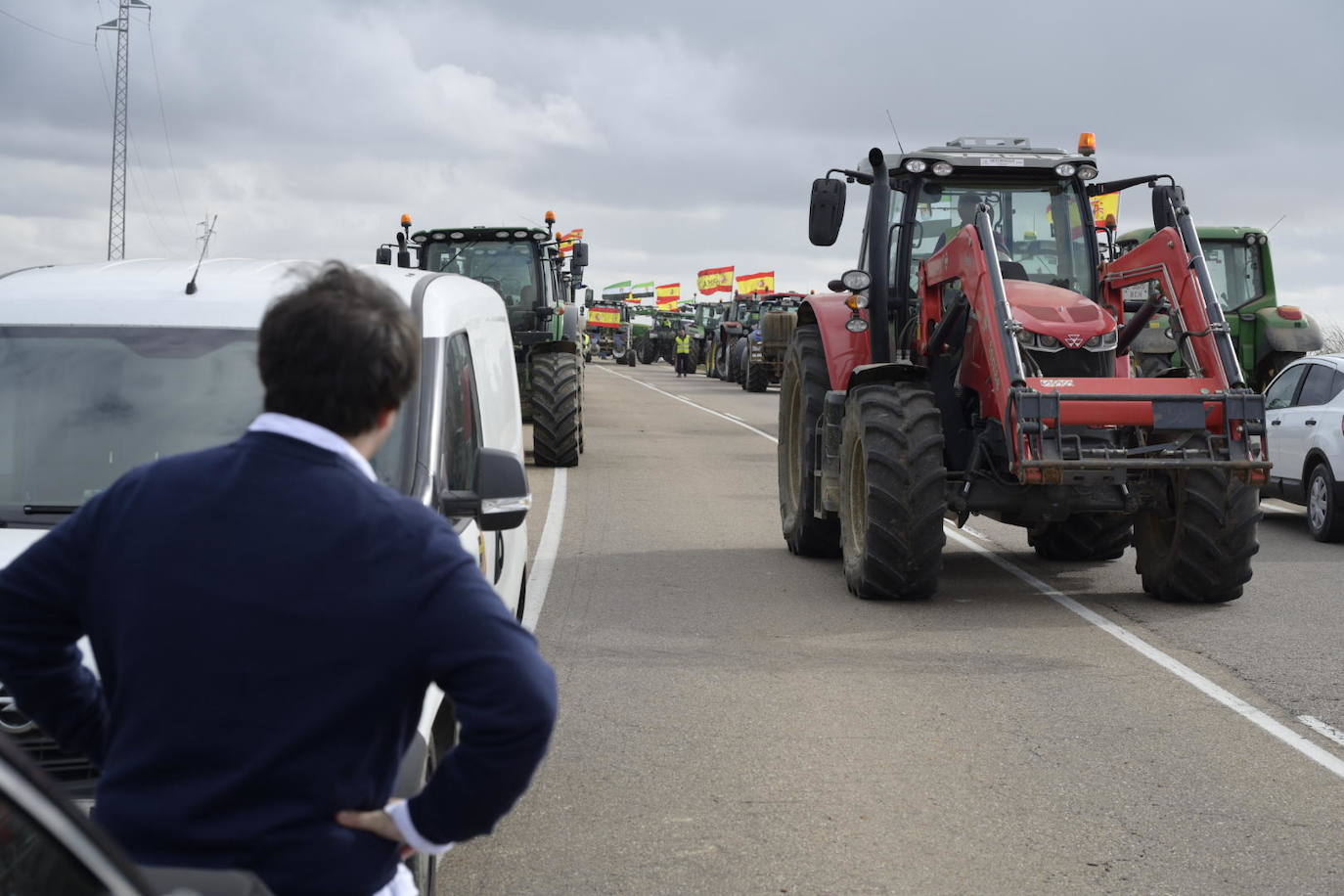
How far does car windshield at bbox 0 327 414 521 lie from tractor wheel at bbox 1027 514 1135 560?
8493mm

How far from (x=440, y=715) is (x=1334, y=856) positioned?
9.99ft

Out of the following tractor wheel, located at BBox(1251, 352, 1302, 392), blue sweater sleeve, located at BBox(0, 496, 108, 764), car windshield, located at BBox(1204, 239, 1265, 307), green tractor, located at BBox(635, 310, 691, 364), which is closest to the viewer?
blue sweater sleeve, located at BBox(0, 496, 108, 764)

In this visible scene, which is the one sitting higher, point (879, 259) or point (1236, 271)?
point (1236, 271)

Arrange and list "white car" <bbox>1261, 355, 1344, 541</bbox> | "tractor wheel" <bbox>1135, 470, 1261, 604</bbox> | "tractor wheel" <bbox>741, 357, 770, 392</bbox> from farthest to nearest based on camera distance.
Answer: "tractor wheel" <bbox>741, 357, 770, 392</bbox>, "white car" <bbox>1261, 355, 1344, 541</bbox>, "tractor wheel" <bbox>1135, 470, 1261, 604</bbox>

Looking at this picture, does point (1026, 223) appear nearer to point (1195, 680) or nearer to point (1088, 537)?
point (1088, 537)

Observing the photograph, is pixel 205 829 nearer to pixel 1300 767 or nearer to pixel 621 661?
pixel 1300 767

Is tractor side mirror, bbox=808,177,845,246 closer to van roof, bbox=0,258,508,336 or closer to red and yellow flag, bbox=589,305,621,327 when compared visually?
van roof, bbox=0,258,508,336

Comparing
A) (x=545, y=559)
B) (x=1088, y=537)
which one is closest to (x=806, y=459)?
(x=545, y=559)

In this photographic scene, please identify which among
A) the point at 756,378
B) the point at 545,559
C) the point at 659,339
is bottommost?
the point at 545,559

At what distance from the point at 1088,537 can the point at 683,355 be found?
44.7 meters

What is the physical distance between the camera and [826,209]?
429 inches

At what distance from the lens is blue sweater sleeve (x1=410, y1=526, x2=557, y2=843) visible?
2.27m

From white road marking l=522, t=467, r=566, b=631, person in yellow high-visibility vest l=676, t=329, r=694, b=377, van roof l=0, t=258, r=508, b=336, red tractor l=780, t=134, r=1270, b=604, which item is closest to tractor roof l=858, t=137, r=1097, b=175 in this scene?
red tractor l=780, t=134, r=1270, b=604

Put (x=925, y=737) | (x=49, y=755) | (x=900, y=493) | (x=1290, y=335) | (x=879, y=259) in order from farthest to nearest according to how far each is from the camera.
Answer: (x=1290, y=335), (x=879, y=259), (x=900, y=493), (x=925, y=737), (x=49, y=755)
